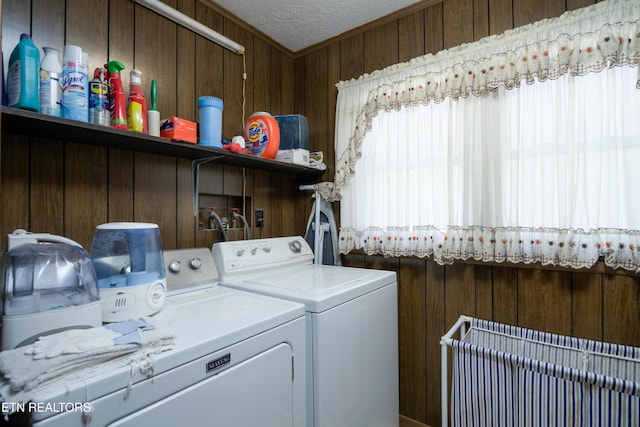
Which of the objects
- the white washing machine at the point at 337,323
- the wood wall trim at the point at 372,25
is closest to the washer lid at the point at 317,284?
the white washing machine at the point at 337,323

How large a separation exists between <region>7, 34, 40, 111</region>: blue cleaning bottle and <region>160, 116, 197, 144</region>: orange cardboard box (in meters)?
0.45

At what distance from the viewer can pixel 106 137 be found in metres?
1.27

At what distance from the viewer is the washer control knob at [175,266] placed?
57.6 inches

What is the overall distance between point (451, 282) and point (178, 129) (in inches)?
67.5

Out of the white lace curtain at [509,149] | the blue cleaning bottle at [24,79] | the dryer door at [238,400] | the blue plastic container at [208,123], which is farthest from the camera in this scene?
the blue plastic container at [208,123]

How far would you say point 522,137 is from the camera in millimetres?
1568

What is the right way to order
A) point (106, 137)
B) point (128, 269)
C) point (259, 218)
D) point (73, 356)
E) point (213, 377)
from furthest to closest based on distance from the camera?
point (259, 218) → point (106, 137) → point (128, 269) → point (213, 377) → point (73, 356)

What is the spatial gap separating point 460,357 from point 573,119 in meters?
1.25

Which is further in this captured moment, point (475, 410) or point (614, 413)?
point (475, 410)

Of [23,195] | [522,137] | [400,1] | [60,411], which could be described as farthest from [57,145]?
[522,137]

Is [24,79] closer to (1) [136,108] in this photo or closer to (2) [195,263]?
(1) [136,108]

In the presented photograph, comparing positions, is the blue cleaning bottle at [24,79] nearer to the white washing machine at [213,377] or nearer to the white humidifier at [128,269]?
the white humidifier at [128,269]

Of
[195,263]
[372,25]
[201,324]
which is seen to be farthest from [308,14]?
[201,324]

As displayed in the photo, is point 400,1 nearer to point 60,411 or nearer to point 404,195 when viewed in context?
point 404,195
